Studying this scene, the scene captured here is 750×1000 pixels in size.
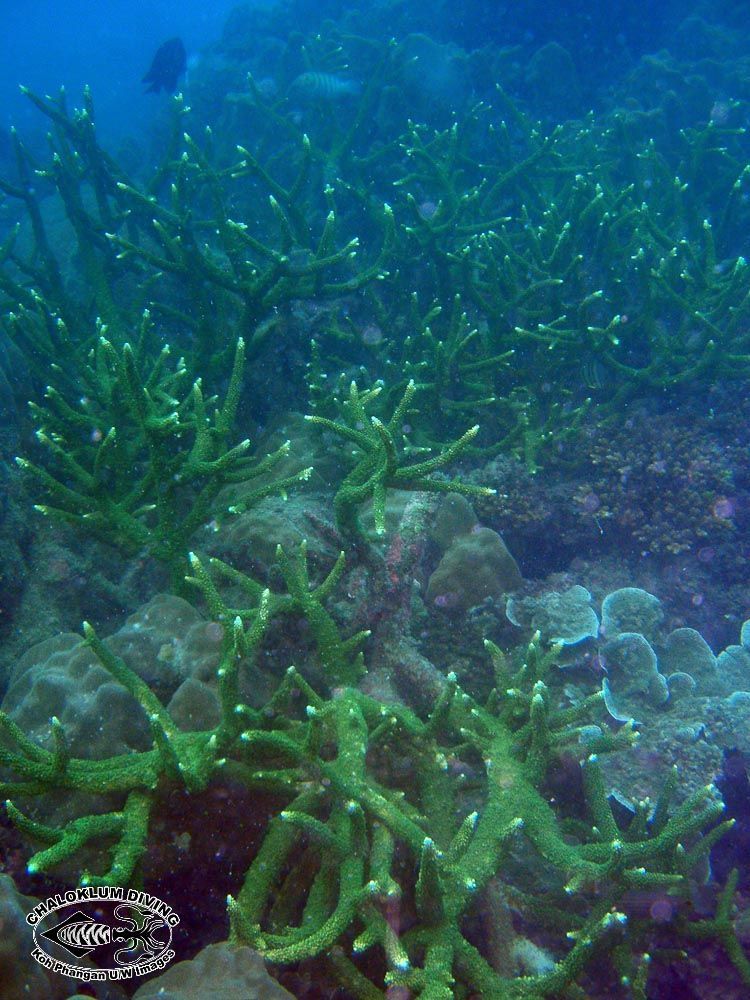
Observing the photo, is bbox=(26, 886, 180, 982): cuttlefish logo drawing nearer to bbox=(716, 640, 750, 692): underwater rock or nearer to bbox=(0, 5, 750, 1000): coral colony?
bbox=(0, 5, 750, 1000): coral colony

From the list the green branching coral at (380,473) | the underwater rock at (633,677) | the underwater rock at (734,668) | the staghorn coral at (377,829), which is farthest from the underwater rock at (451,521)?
the underwater rock at (734,668)

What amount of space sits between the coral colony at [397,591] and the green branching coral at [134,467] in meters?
0.03

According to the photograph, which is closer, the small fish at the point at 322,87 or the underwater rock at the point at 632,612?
the underwater rock at the point at 632,612

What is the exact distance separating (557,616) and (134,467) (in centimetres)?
332

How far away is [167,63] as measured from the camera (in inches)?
450

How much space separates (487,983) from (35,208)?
25.3 ft

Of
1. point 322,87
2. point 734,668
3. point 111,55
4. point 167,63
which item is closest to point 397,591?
point 734,668

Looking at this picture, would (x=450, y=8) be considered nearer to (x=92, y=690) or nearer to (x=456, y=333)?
(x=456, y=333)

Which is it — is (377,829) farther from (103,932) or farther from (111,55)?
(111,55)

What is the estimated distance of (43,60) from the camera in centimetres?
5266

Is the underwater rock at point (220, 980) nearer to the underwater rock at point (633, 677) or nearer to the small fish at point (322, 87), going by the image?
the underwater rock at point (633, 677)

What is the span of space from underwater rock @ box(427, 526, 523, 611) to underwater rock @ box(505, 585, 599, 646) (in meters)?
0.18

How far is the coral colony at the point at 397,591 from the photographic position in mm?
2500

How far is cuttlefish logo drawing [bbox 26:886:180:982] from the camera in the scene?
84.1 inches
